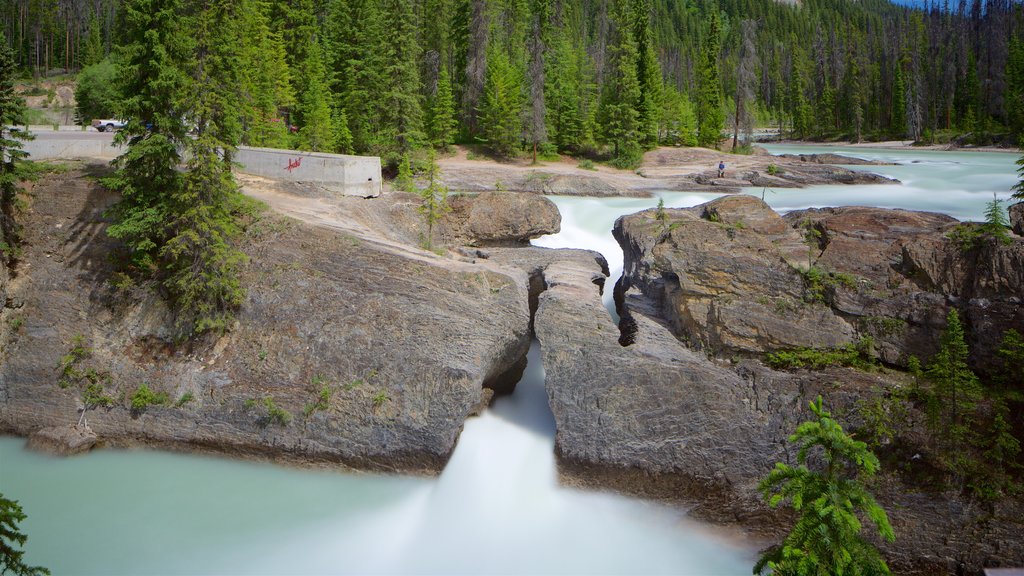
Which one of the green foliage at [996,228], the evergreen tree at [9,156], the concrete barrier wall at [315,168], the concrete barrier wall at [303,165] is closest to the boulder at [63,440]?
the evergreen tree at [9,156]

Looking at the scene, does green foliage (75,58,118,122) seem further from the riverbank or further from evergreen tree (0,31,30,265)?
evergreen tree (0,31,30,265)

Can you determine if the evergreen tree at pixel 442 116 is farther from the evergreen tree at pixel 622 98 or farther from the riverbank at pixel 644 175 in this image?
the evergreen tree at pixel 622 98

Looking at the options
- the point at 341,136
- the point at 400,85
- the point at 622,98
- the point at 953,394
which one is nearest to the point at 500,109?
the point at 622,98

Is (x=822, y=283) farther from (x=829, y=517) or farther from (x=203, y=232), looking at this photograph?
(x=203, y=232)

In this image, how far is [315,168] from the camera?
22750 millimetres

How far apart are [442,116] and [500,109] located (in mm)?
3949

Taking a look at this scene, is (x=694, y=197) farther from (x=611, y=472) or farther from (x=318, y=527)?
(x=318, y=527)

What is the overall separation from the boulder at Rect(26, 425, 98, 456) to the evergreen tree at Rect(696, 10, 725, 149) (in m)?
51.7

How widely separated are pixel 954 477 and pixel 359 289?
40.2 feet

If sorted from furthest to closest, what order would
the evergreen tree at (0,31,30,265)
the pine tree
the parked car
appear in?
1. the parked car
2. the evergreen tree at (0,31,30,265)
3. the pine tree

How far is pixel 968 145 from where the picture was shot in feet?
214

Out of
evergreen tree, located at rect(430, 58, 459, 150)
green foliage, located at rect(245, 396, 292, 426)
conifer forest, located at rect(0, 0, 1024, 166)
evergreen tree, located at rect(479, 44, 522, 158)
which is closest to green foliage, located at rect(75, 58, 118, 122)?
conifer forest, located at rect(0, 0, 1024, 166)

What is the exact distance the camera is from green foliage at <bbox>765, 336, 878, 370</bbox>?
1373cm

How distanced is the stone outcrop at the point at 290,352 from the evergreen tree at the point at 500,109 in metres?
29.6
